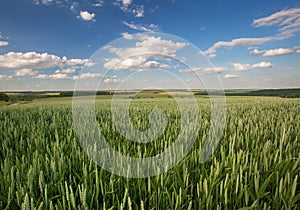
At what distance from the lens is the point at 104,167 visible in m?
1.66

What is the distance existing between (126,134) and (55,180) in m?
1.44

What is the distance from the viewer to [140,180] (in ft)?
4.63

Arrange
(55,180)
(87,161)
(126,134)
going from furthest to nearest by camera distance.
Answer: (126,134), (87,161), (55,180)

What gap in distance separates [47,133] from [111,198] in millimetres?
2127

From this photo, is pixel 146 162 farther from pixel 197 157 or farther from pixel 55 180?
pixel 55 180

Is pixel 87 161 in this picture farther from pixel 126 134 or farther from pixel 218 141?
pixel 218 141

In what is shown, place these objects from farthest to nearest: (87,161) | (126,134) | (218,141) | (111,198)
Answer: (126,134), (218,141), (87,161), (111,198)

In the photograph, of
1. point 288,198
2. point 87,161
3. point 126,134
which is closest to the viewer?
point 288,198

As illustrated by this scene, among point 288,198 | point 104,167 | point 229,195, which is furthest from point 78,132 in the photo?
point 288,198

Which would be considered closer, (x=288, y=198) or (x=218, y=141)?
(x=288, y=198)

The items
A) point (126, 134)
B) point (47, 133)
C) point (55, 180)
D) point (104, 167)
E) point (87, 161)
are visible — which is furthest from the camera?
point (47, 133)

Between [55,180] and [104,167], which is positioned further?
[104,167]

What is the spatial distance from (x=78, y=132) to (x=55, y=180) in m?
1.49

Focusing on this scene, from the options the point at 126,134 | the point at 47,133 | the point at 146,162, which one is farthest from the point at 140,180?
the point at 47,133
